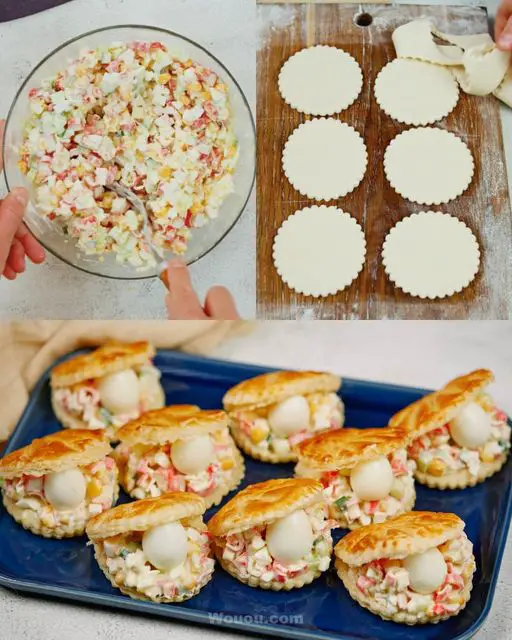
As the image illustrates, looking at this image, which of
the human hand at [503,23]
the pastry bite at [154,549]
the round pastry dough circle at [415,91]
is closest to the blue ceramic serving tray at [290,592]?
the pastry bite at [154,549]

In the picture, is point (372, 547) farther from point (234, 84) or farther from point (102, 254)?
point (234, 84)

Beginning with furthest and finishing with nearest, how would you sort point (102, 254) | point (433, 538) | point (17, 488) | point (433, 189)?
point (433, 189)
point (102, 254)
point (17, 488)
point (433, 538)

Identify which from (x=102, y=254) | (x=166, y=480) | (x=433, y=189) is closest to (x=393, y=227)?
(x=433, y=189)

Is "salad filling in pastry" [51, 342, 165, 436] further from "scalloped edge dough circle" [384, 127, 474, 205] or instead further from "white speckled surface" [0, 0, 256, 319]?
"scalloped edge dough circle" [384, 127, 474, 205]

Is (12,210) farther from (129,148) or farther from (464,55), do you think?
(464,55)

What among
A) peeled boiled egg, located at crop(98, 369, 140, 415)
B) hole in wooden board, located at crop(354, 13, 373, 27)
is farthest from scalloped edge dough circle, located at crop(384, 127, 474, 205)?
peeled boiled egg, located at crop(98, 369, 140, 415)

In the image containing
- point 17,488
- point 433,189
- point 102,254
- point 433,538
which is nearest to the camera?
point 433,538
